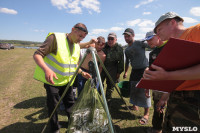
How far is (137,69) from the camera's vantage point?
3357 mm

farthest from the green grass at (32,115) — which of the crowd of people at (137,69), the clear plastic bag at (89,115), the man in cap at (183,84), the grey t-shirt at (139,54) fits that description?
the grey t-shirt at (139,54)

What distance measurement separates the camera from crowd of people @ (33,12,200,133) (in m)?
1.16

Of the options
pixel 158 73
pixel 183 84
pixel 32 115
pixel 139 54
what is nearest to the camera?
pixel 158 73

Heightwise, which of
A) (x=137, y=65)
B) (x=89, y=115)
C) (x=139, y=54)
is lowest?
(x=89, y=115)

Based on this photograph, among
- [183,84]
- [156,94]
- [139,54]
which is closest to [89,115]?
[156,94]

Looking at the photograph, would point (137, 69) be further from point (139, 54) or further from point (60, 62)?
point (60, 62)

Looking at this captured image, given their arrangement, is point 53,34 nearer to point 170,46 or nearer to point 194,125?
point 170,46

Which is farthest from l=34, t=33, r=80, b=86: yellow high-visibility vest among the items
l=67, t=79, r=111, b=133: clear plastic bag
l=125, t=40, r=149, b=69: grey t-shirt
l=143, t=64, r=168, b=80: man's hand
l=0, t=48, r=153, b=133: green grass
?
l=125, t=40, r=149, b=69: grey t-shirt

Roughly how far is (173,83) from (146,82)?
288 millimetres

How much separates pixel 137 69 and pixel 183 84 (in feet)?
7.11

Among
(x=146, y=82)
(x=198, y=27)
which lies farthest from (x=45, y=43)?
(x=198, y=27)

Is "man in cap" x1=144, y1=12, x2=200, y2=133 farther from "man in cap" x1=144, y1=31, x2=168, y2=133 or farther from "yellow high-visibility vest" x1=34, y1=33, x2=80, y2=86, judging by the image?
"yellow high-visibility vest" x1=34, y1=33, x2=80, y2=86

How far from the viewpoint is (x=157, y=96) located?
2322 millimetres

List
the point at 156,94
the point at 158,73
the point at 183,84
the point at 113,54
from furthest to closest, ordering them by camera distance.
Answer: the point at 113,54, the point at 156,94, the point at 183,84, the point at 158,73
